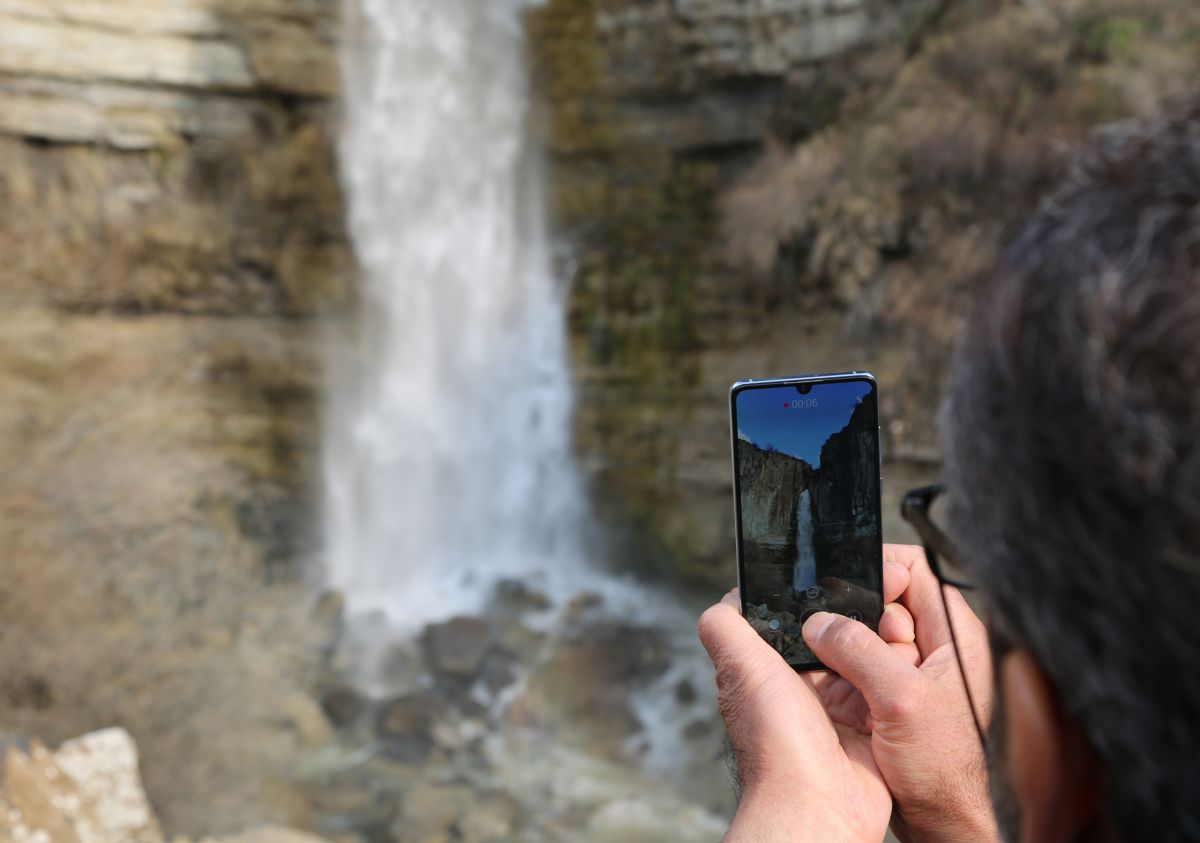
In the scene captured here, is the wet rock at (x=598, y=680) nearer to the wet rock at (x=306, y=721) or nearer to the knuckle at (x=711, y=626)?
the wet rock at (x=306, y=721)

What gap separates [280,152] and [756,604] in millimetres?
11677

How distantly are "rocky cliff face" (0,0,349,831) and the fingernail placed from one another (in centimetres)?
657

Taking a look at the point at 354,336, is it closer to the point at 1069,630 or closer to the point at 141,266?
the point at 141,266

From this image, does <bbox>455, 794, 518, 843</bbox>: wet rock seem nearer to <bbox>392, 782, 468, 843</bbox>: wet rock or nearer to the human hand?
<bbox>392, 782, 468, 843</bbox>: wet rock

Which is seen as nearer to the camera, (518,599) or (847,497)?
(847,497)

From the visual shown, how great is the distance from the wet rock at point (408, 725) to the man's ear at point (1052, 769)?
7.85 metres

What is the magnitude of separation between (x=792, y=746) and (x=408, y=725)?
775 centimetres

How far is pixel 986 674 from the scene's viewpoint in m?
1.21

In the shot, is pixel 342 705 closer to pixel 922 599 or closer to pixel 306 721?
pixel 306 721

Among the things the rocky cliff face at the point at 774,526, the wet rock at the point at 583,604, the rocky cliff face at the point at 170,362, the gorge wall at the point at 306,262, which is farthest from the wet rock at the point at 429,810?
the rocky cliff face at the point at 774,526

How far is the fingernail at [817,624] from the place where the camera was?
4.08 ft

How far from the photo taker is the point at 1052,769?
0.65 m

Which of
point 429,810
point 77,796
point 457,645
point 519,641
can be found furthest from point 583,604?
point 77,796

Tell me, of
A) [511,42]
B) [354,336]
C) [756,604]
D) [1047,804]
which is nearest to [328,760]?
[354,336]
